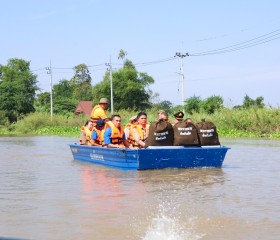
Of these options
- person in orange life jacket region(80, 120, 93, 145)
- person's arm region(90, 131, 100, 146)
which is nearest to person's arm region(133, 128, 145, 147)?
person's arm region(90, 131, 100, 146)

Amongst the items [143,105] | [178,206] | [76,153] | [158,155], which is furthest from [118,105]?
[178,206]

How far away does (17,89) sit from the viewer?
70625 millimetres

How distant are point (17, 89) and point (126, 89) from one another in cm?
1404

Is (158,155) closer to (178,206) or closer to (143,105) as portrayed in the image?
(178,206)

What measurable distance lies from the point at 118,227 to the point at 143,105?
202 feet

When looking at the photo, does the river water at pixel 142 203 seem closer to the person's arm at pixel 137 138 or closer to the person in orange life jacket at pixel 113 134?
the person in orange life jacket at pixel 113 134

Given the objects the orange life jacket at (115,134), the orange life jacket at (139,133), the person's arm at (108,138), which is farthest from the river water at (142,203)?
the orange life jacket at (139,133)

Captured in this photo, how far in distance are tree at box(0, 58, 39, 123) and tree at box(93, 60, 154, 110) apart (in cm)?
911

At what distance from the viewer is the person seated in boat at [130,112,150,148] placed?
48.7 feet

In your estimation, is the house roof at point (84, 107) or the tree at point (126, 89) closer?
the tree at point (126, 89)

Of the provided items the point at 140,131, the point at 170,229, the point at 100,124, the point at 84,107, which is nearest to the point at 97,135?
the point at 100,124

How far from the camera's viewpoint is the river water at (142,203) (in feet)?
23.1

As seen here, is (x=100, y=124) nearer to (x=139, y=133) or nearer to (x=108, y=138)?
(x=108, y=138)

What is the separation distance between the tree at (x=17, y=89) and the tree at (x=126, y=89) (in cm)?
911
